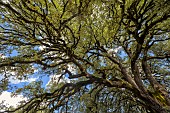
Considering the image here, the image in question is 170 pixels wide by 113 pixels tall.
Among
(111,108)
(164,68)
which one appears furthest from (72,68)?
(164,68)

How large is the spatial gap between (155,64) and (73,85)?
6164 millimetres

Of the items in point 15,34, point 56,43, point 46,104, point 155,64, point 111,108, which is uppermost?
point 15,34

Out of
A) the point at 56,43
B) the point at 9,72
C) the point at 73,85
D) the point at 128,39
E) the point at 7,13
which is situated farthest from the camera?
the point at 128,39

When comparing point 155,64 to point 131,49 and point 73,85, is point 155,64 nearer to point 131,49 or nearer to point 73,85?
point 131,49

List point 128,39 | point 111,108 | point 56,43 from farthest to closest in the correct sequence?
point 111,108
point 128,39
point 56,43

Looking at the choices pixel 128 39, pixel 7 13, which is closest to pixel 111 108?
pixel 128 39

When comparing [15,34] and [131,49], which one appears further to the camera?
[131,49]

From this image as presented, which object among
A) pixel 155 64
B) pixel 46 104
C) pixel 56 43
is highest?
pixel 56 43

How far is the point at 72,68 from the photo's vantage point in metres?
11.2

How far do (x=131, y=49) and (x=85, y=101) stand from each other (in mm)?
3825

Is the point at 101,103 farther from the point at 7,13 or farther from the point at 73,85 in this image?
the point at 7,13

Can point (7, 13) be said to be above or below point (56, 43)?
above

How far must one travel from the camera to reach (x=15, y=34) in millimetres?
8227

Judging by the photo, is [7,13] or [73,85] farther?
[73,85]
